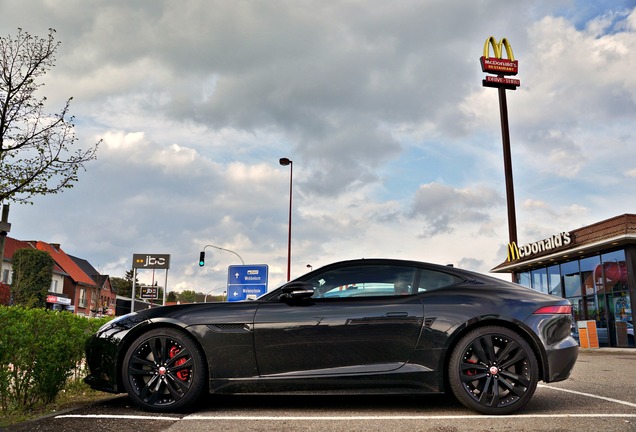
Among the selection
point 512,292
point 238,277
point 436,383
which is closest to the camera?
point 436,383

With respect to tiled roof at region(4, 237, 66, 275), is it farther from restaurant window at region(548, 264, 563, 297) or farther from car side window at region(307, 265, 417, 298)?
car side window at region(307, 265, 417, 298)

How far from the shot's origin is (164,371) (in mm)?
4426

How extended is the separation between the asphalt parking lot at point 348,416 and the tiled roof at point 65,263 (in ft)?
221

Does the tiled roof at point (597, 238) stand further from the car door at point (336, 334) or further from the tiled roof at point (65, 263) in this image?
the tiled roof at point (65, 263)

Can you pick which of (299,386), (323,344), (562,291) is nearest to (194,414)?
(299,386)

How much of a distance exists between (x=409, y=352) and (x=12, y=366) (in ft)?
10.7

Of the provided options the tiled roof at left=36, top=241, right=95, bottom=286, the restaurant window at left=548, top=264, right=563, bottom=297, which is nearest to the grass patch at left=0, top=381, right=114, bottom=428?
the restaurant window at left=548, top=264, right=563, bottom=297

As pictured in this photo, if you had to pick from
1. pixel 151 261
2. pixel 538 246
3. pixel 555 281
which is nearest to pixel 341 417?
Result: pixel 538 246

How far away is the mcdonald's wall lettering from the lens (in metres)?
24.9

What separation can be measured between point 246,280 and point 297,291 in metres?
18.0

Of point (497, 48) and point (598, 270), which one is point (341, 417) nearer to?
point (598, 270)

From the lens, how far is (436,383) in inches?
169

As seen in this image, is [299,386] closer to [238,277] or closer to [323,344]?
[323,344]

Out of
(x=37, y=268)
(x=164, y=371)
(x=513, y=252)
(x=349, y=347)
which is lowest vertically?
(x=164, y=371)
